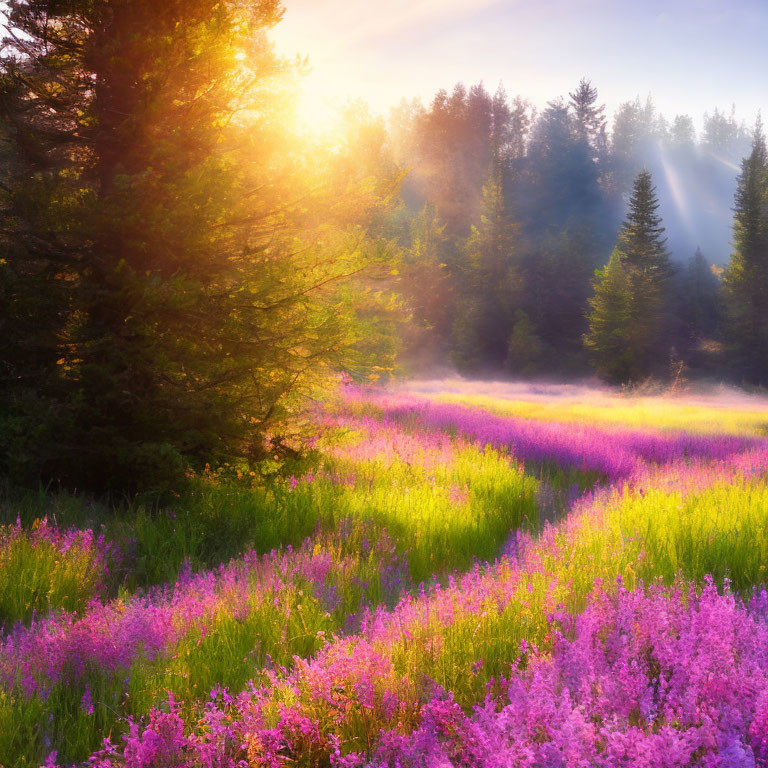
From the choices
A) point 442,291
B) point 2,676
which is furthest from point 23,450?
point 442,291

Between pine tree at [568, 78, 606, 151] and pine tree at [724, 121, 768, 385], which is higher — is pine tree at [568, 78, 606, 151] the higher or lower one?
the higher one

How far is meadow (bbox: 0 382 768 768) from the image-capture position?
1.77 metres

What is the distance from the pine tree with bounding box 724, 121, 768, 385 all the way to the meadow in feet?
166

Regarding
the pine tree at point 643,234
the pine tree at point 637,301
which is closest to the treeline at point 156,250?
the pine tree at point 637,301

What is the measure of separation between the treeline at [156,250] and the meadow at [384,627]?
27.0 inches

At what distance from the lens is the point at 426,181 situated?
2640 inches

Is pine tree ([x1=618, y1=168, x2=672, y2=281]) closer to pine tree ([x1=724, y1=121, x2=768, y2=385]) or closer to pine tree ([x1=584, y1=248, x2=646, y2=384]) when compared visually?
pine tree ([x1=584, y1=248, x2=646, y2=384])

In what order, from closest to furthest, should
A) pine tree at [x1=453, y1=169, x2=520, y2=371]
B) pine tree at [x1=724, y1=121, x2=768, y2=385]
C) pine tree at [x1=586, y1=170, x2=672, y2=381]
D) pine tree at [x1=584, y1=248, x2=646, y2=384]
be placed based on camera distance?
pine tree at [x1=584, y1=248, x2=646, y2=384], pine tree at [x1=586, y1=170, x2=672, y2=381], pine tree at [x1=724, y1=121, x2=768, y2=385], pine tree at [x1=453, y1=169, x2=520, y2=371]

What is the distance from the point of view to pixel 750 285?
4866 cm

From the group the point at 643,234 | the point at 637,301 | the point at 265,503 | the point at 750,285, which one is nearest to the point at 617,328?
the point at 637,301

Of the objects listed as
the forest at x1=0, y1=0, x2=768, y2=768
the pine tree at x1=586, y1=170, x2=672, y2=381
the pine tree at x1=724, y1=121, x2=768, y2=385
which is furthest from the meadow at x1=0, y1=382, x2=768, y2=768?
the pine tree at x1=724, y1=121, x2=768, y2=385

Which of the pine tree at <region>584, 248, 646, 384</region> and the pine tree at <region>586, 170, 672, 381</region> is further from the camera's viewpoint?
the pine tree at <region>586, 170, 672, 381</region>

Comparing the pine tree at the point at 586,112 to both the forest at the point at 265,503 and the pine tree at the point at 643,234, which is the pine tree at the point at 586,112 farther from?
the forest at the point at 265,503

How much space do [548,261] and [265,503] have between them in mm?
57222
